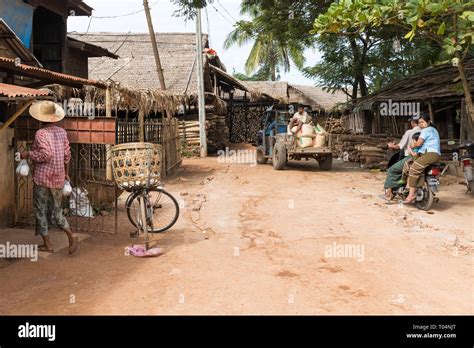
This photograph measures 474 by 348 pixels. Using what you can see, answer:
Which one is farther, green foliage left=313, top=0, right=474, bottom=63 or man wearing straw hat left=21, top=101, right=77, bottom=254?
green foliage left=313, top=0, right=474, bottom=63

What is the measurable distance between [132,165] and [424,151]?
205 inches

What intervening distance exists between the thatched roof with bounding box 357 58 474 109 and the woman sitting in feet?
16.2

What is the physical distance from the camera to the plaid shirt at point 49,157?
18.2 ft

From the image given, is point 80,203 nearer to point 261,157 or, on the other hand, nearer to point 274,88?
point 261,157

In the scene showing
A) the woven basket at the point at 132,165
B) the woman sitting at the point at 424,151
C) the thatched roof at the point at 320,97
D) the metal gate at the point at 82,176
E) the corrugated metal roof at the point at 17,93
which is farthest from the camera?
the thatched roof at the point at 320,97

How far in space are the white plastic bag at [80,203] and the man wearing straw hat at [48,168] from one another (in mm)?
1419

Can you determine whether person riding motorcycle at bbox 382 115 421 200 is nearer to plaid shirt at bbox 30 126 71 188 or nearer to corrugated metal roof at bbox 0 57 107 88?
corrugated metal roof at bbox 0 57 107 88

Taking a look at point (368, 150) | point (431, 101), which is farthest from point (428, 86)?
point (368, 150)

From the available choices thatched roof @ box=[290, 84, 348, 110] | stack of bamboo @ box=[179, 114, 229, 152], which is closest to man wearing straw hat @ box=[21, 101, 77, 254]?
stack of bamboo @ box=[179, 114, 229, 152]

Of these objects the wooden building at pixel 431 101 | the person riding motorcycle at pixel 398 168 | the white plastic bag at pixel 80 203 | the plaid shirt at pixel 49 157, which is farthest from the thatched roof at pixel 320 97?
the plaid shirt at pixel 49 157

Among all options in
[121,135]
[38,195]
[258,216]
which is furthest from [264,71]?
[38,195]

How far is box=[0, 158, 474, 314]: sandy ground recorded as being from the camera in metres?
4.14

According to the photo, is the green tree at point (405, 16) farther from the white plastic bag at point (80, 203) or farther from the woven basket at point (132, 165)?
the white plastic bag at point (80, 203)

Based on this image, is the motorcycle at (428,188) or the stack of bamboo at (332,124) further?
the stack of bamboo at (332,124)
